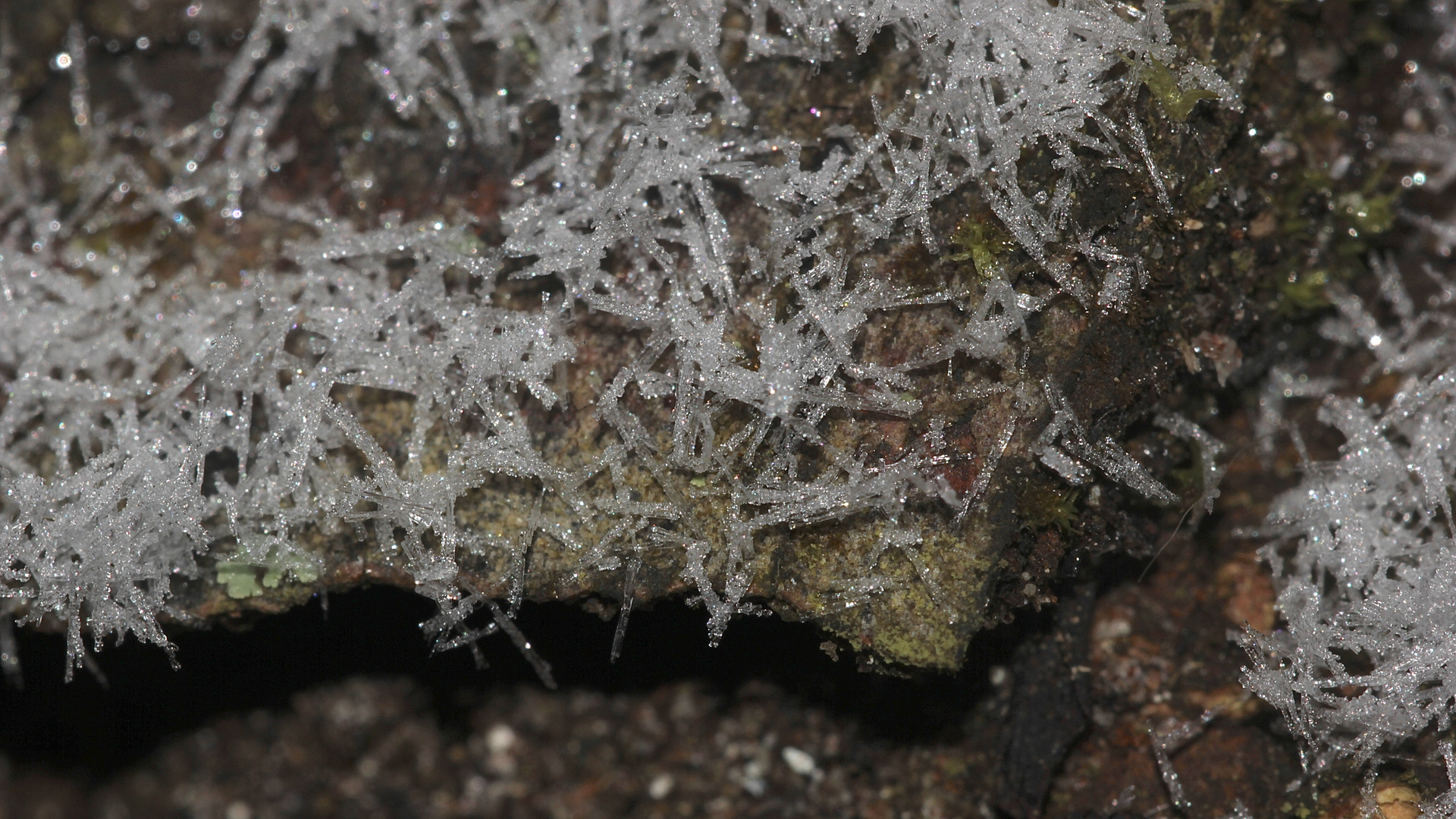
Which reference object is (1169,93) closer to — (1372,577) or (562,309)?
(1372,577)

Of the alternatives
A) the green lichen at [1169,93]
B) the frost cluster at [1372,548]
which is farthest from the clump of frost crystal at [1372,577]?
the green lichen at [1169,93]

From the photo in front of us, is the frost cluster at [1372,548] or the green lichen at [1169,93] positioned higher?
the green lichen at [1169,93]

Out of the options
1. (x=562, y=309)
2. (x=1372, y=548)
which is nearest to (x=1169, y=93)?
(x=1372, y=548)

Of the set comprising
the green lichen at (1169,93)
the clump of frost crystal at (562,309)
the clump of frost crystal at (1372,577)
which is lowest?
the clump of frost crystal at (1372,577)

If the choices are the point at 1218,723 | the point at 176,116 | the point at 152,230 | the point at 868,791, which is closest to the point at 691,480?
the point at 868,791

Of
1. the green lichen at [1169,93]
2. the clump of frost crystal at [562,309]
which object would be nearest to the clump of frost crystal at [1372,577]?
the clump of frost crystal at [562,309]

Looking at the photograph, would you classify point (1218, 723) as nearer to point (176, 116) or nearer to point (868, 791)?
point (868, 791)

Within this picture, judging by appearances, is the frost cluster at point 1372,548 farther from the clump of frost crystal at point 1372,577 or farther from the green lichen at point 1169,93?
the green lichen at point 1169,93

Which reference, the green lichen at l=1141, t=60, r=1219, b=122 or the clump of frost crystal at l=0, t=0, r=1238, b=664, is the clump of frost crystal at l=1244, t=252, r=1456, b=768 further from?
the green lichen at l=1141, t=60, r=1219, b=122
